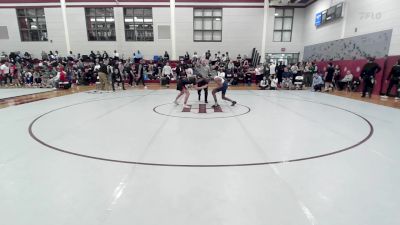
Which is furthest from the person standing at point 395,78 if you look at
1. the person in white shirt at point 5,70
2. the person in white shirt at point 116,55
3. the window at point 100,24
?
the person in white shirt at point 5,70

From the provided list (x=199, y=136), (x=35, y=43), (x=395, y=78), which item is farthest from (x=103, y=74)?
(x=35, y=43)

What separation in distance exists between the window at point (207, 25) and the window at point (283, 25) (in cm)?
499

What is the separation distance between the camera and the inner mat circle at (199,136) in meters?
3.53

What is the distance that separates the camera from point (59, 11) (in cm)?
2056

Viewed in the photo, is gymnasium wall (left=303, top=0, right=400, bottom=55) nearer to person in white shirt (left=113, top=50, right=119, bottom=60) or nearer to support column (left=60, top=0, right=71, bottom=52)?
person in white shirt (left=113, top=50, right=119, bottom=60)

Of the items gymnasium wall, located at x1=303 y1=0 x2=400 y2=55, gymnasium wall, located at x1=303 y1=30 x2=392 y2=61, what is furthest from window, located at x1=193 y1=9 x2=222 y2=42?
gymnasium wall, located at x1=303 y1=30 x2=392 y2=61

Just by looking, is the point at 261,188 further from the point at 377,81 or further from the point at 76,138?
the point at 377,81

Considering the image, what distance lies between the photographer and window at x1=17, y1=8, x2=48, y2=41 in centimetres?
2089

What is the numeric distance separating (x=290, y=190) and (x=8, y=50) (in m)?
26.9

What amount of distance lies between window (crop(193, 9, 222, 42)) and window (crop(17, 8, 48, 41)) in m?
13.2

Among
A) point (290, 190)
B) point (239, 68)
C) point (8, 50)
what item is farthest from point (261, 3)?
point (8, 50)

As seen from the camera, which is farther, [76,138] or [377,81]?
[377,81]

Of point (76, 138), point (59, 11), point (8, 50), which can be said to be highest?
point (59, 11)

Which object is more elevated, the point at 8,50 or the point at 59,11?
the point at 59,11
